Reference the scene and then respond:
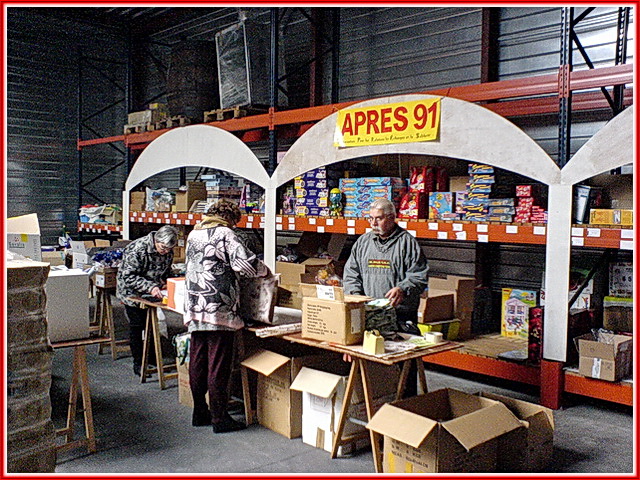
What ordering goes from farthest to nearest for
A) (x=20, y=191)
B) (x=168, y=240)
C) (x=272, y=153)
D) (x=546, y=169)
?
(x=20, y=191), (x=272, y=153), (x=168, y=240), (x=546, y=169)

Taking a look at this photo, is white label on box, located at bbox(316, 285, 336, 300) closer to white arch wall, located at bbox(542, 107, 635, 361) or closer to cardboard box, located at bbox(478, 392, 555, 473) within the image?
cardboard box, located at bbox(478, 392, 555, 473)

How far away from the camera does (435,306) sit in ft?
21.1

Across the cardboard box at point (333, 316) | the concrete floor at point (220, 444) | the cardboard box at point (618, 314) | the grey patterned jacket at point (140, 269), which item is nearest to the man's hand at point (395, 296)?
the cardboard box at point (333, 316)

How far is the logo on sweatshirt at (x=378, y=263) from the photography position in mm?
4852

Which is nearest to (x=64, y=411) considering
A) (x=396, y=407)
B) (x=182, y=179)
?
(x=396, y=407)

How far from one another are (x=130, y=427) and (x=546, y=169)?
156 inches

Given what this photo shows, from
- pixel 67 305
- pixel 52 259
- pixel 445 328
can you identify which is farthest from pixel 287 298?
pixel 52 259

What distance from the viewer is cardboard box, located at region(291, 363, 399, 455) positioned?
14.4 ft

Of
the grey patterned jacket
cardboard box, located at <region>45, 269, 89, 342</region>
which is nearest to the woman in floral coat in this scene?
cardboard box, located at <region>45, 269, 89, 342</region>

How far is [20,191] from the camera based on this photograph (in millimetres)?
13062

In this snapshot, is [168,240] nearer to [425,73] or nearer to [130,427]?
[130,427]

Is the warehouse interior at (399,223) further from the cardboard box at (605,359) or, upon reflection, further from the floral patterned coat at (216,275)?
the floral patterned coat at (216,275)

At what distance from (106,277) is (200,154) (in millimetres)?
2599

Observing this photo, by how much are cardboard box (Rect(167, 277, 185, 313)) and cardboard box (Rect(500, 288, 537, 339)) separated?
3452 mm
